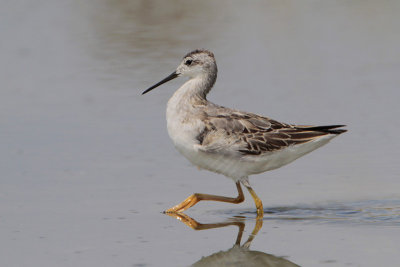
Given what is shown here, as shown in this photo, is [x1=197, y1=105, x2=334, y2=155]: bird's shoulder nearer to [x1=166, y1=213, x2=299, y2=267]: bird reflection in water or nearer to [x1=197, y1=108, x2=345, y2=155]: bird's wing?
[x1=197, y1=108, x2=345, y2=155]: bird's wing

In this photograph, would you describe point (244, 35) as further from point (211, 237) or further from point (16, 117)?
point (211, 237)

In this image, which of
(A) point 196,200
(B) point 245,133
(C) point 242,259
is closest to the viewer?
(C) point 242,259

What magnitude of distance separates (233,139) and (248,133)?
0.76 ft

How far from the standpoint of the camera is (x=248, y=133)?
10.5 meters

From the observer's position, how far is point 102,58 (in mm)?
17391

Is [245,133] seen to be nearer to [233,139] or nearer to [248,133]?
[248,133]

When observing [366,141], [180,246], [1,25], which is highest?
[1,25]

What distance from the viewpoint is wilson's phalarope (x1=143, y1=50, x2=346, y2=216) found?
10.3 meters

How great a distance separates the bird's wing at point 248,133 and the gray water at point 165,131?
652mm

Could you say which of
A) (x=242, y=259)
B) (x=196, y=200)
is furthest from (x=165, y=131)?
(x=242, y=259)

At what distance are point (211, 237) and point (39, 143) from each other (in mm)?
4365

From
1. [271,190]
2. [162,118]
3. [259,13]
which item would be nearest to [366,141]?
[271,190]

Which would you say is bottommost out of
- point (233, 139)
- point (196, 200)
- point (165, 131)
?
point (196, 200)

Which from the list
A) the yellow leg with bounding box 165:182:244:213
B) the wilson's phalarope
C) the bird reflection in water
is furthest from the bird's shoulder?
the bird reflection in water
